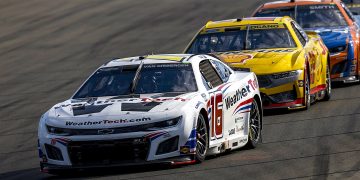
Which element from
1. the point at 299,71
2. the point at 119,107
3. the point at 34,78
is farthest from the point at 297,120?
the point at 34,78

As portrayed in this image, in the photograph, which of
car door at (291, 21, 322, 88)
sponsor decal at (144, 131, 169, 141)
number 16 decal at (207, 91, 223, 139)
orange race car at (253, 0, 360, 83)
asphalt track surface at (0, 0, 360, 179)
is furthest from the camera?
orange race car at (253, 0, 360, 83)

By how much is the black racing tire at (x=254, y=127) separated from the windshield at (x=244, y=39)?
3794mm

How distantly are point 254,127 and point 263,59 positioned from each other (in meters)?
3.41

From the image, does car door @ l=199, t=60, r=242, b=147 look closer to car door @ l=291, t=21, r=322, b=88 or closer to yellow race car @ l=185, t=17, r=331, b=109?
yellow race car @ l=185, t=17, r=331, b=109

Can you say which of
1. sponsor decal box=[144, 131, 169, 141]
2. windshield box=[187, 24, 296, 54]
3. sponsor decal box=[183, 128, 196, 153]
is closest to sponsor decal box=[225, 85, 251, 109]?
sponsor decal box=[183, 128, 196, 153]

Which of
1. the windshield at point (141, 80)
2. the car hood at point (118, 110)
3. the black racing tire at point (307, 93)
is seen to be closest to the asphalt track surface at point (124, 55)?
the black racing tire at point (307, 93)

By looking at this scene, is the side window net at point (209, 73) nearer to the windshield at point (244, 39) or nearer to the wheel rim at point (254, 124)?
the wheel rim at point (254, 124)

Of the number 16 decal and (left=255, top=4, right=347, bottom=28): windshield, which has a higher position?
the number 16 decal

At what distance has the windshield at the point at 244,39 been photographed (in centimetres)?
1711

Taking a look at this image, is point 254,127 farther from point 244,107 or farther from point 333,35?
point 333,35

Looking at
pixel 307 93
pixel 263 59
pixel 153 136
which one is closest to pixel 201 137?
pixel 153 136

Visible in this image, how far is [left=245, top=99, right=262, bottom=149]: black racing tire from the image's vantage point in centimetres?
1291

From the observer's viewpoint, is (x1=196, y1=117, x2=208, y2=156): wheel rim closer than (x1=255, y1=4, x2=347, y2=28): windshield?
Yes

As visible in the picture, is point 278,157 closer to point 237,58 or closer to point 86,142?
point 86,142
